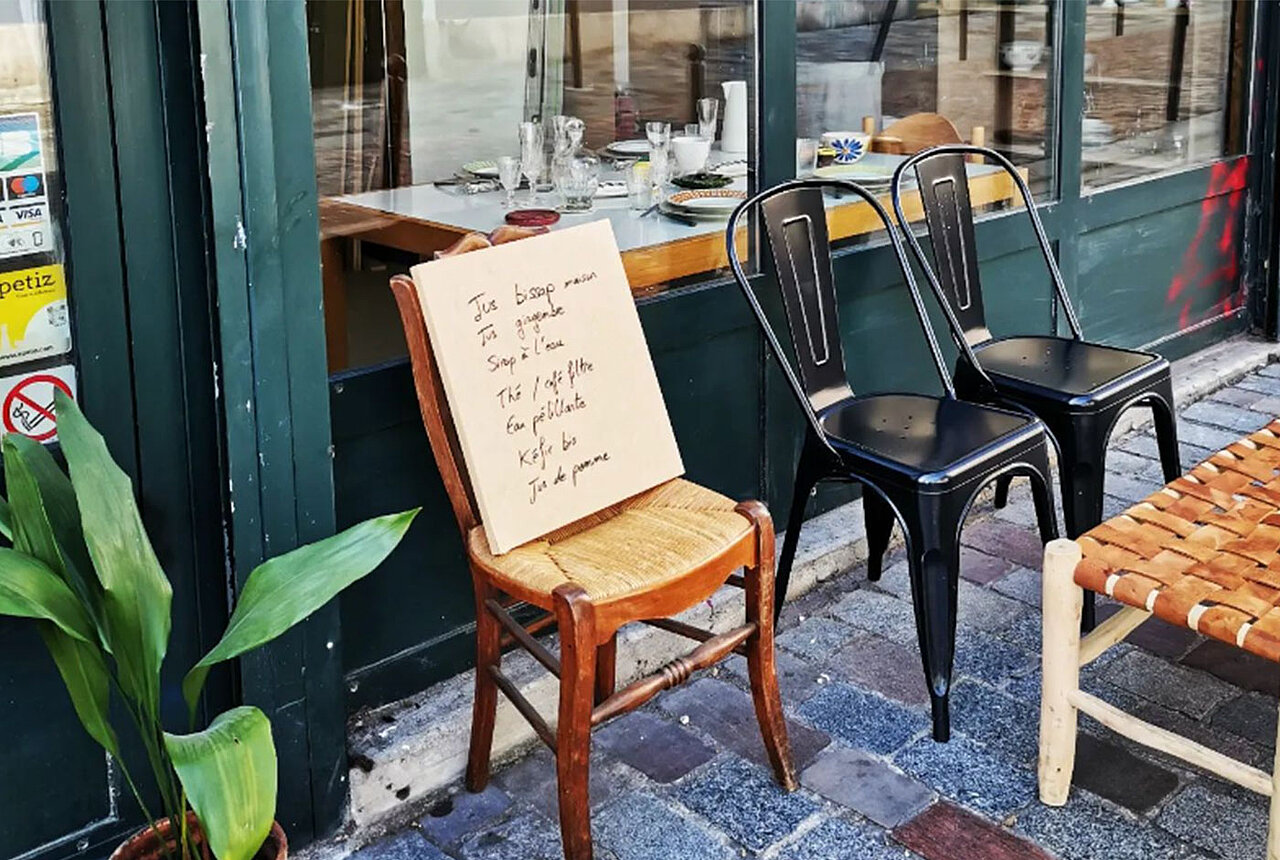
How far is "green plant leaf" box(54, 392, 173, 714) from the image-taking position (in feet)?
6.04

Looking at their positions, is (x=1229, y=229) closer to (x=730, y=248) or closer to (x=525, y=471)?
(x=730, y=248)

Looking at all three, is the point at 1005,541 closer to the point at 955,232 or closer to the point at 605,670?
the point at 955,232

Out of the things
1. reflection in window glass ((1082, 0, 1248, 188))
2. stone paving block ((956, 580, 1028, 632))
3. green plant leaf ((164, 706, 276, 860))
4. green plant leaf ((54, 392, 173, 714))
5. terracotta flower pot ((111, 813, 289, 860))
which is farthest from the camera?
reflection in window glass ((1082, 0, 1248, 188))

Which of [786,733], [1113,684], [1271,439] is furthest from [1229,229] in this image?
[786,733]

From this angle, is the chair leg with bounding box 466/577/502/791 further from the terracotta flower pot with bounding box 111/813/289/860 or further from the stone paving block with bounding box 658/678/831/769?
the terracotta flower pot with bounding box 111/813/289/860

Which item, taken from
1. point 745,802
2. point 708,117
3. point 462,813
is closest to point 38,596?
point 462,813

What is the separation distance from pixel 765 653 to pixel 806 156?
1498 mm

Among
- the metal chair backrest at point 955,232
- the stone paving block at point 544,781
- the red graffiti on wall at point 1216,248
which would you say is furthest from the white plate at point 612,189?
the red graffiti on wall at point 1216,248

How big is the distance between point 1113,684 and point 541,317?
148cm

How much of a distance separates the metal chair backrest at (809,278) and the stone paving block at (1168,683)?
0.70m

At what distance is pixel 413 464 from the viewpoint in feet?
9.27

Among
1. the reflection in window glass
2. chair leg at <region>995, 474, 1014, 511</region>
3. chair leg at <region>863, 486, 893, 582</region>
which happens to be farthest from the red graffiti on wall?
chair leg at <region>863, 486, 893, 582</region>

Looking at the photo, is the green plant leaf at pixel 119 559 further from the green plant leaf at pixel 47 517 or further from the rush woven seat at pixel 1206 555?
the rush woven seat at pixel 1206 555

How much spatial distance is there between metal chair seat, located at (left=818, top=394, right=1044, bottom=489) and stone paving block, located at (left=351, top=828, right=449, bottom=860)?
1.09m
